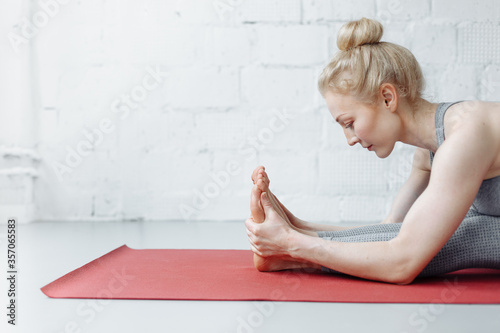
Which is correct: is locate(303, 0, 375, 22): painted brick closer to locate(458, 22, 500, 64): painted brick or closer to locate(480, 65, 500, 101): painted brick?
locate(458, 22, 500, 64): painted brick

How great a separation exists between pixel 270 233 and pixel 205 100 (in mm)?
2090

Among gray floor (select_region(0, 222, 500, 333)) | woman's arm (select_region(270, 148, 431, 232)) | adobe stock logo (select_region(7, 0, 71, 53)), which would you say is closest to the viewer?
gray floor (select_region(0, 222, 500, 333))

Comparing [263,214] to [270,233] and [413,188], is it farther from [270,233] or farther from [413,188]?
[413,188]

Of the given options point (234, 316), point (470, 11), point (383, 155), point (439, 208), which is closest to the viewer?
point (234, 316)

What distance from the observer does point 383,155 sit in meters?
1.59

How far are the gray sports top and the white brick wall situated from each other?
1.91 m

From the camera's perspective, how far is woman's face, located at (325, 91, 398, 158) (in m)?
1.51

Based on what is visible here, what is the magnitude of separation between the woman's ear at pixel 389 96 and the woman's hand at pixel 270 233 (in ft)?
1.40

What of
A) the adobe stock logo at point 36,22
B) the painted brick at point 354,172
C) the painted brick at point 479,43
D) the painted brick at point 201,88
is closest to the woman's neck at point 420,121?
the painted brick at point 354,172

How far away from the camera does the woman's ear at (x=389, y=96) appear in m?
1.47

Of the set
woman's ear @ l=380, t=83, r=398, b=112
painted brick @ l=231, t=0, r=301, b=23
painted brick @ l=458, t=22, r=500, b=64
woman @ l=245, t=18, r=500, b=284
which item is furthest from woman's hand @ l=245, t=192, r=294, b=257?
painted brick @ l=458, t=22, r=500, b=64

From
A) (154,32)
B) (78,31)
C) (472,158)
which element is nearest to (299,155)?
(154,32)

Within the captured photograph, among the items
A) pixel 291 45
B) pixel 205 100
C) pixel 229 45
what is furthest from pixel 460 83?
pixel 205 100

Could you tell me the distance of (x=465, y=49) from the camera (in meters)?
3.44
